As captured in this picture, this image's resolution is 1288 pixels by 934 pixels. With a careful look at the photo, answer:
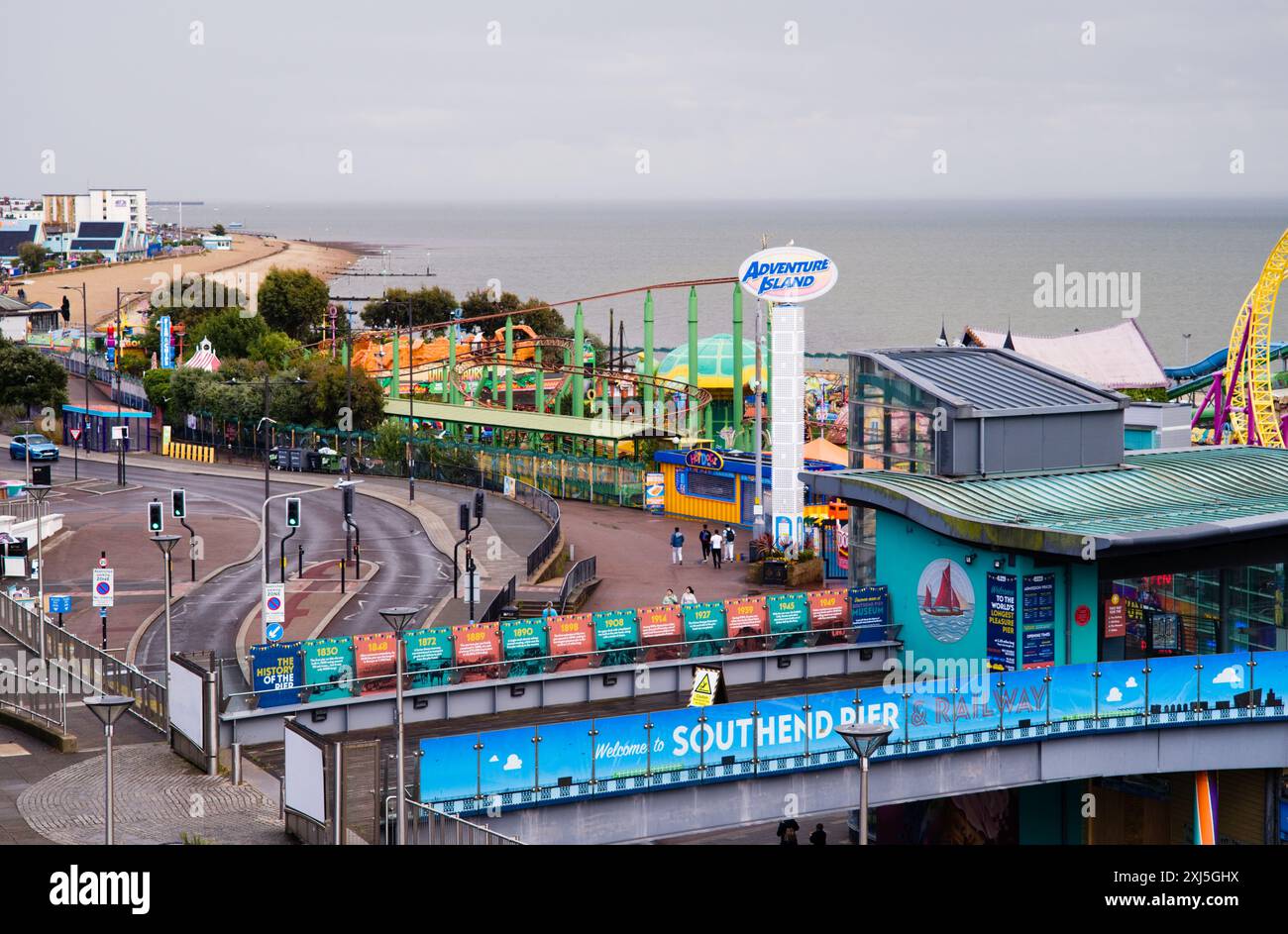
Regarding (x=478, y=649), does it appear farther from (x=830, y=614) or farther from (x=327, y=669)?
(x=830, y=614)

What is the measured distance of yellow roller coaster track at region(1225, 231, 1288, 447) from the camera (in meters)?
74.2

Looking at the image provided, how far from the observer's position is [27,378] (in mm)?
95312

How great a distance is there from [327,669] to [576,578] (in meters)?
21.8

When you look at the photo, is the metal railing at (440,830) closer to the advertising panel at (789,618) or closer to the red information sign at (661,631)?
the red information sign at (661,631)

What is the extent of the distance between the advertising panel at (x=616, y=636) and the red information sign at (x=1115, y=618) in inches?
403

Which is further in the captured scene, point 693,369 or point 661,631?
point 693,369

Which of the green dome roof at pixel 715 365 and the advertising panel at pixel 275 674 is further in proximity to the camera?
the green dome roof at pixel 715 365

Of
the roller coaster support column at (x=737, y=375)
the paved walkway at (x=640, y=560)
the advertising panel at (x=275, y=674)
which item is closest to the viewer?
the advertising panel at (x=275, y=674)

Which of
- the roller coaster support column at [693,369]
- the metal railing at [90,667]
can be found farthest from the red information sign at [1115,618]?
the roller coaster support column at [693,369]

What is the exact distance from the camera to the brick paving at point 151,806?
25766 mm

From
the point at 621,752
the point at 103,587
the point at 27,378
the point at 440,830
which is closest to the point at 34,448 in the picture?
the point at 27,378

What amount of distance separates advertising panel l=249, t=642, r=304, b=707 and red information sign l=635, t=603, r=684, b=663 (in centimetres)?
748

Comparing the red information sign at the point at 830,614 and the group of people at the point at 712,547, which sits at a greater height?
the red information sign at the point at 830,614
